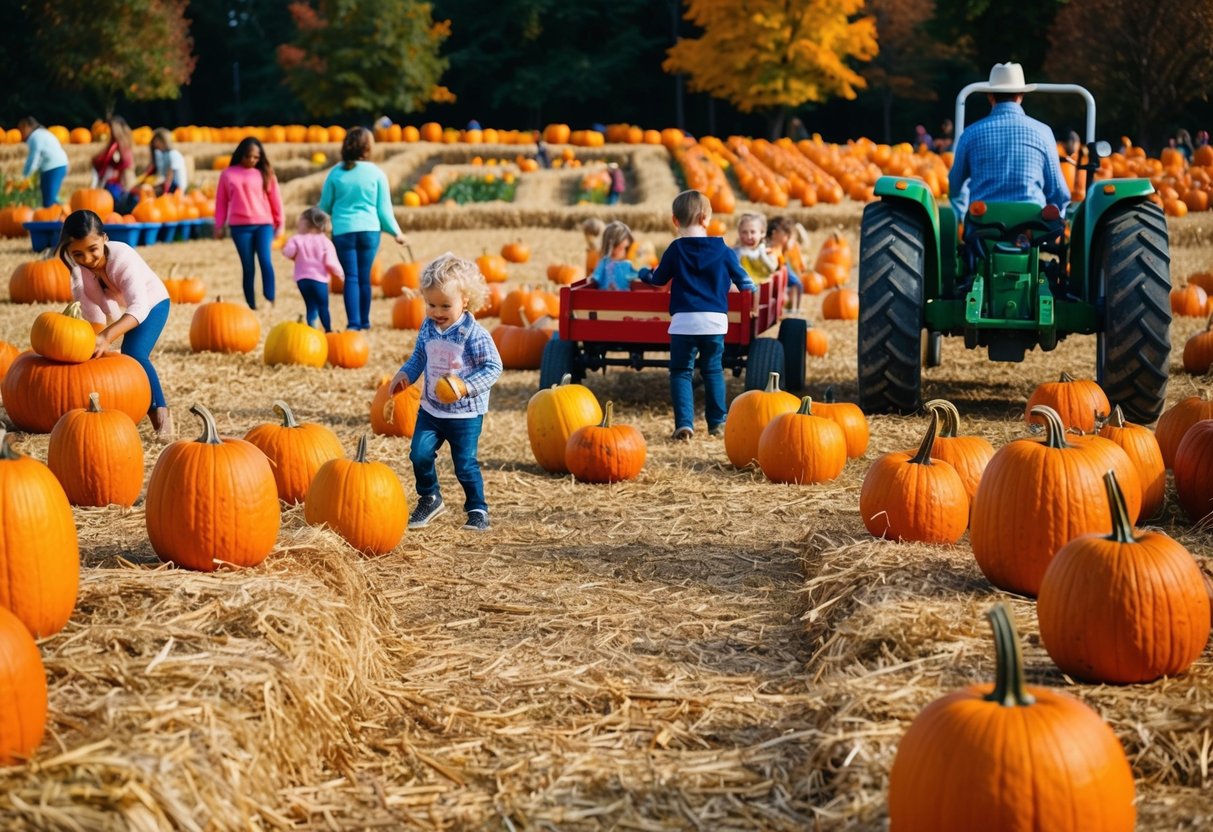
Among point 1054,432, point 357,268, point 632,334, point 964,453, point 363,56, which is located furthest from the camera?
point 363,56

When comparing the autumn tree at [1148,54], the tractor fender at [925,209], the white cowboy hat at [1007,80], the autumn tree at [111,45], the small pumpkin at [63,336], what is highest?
the autumn tree at [111,45]

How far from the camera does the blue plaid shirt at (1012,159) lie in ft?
26.9

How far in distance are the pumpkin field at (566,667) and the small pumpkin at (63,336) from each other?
405mm

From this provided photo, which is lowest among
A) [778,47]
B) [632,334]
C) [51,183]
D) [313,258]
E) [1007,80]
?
[632,334]

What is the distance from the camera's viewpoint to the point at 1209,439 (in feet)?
19.1

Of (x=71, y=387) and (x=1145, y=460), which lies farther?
(x=71, y=387)

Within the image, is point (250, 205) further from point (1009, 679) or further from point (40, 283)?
point (1009, 679)

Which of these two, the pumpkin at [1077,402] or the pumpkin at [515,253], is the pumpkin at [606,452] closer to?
the pumpkin at [1077,402]

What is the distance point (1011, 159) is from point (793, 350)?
6.12ft

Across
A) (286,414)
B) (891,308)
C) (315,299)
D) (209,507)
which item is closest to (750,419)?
(891,308)

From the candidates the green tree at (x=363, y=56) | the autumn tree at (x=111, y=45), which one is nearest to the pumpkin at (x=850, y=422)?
the green tree at (x=363, y=56)

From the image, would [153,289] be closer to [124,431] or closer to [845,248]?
[124,431]

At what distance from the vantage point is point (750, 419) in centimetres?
748

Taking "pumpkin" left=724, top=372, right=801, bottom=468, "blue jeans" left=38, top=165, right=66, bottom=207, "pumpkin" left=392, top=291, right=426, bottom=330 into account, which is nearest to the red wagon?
"pumpkin" left=724, top=372, right=801, bottom=468
